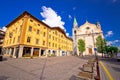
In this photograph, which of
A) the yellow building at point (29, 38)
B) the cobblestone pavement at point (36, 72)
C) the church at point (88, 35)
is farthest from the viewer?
the church at point (88, 35)

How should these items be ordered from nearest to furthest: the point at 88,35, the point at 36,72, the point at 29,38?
1. the point at 36,72
2. the point at 29,38
3. the point at 88,35

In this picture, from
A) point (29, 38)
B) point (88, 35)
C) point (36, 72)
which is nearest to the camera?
point (36, 72)

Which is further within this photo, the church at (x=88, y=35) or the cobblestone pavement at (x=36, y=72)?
the church at (x=88, y=35)

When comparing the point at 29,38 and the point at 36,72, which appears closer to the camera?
the point at 36,72

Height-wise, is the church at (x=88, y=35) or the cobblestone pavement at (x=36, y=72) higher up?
the church at (x=88, y=35)

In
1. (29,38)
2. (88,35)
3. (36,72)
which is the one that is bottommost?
(36,72)

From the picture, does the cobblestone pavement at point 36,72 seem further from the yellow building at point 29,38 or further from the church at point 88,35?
the church at point 88,35

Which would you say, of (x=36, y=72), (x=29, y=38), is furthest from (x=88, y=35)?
(x=36, y=72)

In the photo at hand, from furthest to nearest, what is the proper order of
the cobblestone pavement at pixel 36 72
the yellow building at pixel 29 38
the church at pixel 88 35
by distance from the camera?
the church at pixel 88 35
the yellow building at pixel 29 38
the cobblestone pavement at pixel 36 72

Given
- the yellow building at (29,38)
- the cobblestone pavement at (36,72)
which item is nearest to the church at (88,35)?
the yellow building at (29,38)

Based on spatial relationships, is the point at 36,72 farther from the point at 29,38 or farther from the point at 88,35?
the point at 88,35

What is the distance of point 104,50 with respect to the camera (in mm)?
32625

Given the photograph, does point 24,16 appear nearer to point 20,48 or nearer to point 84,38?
point 20,48

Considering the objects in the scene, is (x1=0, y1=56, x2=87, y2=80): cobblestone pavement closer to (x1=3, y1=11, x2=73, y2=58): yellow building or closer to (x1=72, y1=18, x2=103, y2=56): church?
(x1=3, y1=11, x2=73, y2=58): yellow building
